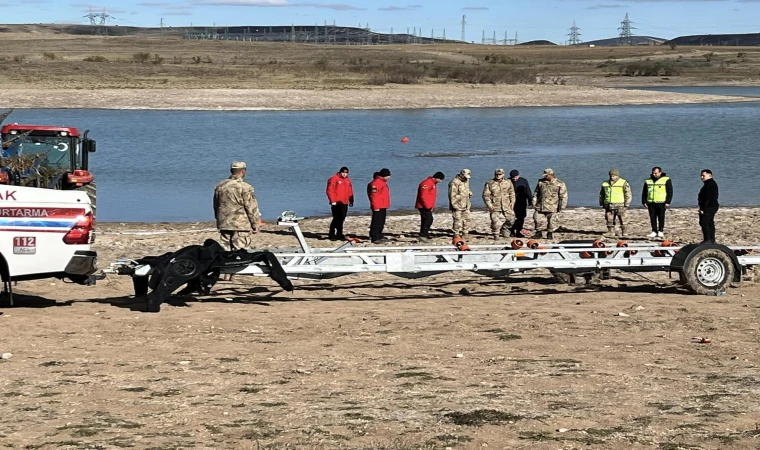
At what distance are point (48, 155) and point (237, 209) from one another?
6.49 meters

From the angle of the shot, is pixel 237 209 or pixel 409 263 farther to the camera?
pixel 237 209

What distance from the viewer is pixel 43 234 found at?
11.4 m

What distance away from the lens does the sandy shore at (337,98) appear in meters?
62.0

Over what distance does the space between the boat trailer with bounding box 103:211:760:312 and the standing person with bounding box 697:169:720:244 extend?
4.08 m

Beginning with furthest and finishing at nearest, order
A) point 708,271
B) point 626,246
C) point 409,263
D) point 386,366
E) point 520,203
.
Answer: point 520,203 < point 626,246 < point 708,271 < point 409,263 < point 386,366

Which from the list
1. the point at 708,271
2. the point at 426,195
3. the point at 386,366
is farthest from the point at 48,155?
the point at 386,366

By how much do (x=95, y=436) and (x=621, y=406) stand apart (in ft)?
11.9

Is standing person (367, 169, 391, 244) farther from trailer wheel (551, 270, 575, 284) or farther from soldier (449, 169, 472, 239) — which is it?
trailer wheel (551, 270, 575, 284)

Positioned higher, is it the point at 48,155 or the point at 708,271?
the point at 48,155

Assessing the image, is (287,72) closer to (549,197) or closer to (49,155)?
(49,155)

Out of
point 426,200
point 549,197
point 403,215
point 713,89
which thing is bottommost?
point 403,215

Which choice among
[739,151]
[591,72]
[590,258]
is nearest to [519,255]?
[590,258]

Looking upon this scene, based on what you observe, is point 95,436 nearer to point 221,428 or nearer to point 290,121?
point 221,428

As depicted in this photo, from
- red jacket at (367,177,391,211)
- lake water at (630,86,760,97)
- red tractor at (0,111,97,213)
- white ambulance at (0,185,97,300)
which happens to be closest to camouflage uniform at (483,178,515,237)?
red jacket at (367,177,391,211)
